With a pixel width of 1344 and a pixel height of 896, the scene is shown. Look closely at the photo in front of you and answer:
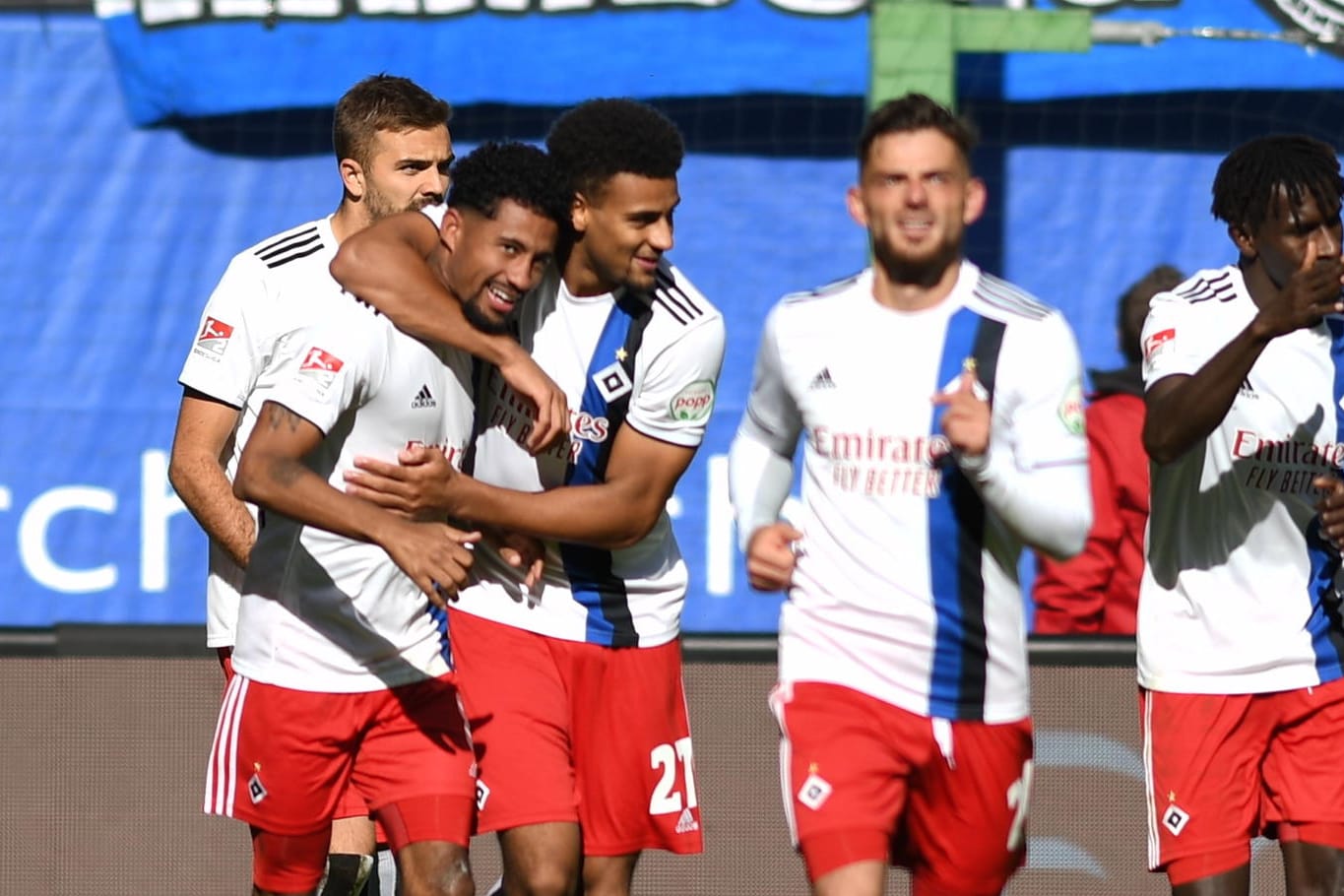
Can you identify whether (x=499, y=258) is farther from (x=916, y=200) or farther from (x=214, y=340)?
(x=214, y=340)

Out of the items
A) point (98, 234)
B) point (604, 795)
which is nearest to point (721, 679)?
point (604, 795)

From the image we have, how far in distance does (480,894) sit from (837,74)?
12.4ft

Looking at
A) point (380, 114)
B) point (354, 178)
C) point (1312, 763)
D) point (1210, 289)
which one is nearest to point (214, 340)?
point (354, 178)

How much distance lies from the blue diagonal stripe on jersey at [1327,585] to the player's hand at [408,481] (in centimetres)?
194

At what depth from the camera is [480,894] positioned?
668cm

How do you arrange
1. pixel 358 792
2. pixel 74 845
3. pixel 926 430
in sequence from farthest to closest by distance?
pixel 74 845 → pixel 358 792 → pixel 926 430

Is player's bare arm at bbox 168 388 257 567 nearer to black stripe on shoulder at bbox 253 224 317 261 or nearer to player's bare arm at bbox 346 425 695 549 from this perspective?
black stripe on shoulder at bbox 253 224 317 261

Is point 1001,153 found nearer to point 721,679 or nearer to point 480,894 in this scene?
point 721,679

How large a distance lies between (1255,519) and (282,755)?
7.32 ft

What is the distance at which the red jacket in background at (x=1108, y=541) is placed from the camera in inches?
269

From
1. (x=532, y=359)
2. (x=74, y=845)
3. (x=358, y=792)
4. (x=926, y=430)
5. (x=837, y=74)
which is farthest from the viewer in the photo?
(x=837, y=74)

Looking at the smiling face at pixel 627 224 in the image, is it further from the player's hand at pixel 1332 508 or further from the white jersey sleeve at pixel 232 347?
the player's hand at pixel 1332 508

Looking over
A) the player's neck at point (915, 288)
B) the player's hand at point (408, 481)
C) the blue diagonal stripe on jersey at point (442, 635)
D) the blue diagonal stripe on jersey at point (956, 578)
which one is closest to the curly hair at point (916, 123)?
the player's neck at point (915, 288)

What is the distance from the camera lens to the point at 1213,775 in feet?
17.2
